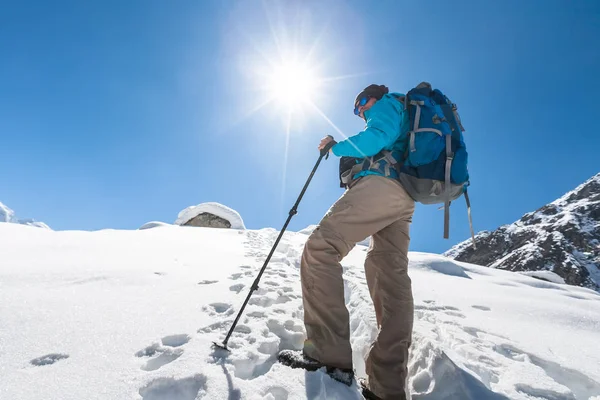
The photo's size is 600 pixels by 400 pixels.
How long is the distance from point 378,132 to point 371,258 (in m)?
1.24

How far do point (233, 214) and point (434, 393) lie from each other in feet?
95.2

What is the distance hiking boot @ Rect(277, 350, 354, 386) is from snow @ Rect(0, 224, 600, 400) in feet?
0.22

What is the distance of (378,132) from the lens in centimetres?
261

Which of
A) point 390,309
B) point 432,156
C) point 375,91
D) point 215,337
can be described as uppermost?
point 375,91

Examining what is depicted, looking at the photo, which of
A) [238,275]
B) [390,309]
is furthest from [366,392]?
A: [238,275]

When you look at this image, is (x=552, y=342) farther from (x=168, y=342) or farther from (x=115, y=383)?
(x=115, y=383)

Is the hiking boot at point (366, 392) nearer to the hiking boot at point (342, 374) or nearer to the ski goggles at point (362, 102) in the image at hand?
the hiking boot at point (342, 374)

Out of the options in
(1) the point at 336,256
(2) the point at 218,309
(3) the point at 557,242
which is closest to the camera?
(1) the point at 336,256

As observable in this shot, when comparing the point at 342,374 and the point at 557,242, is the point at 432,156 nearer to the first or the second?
the point at 342,374

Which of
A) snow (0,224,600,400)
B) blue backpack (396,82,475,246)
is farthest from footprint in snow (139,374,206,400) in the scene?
blue backpack (396,82,475,246)

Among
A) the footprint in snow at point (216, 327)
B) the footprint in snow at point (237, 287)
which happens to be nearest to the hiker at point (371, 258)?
the footprint in snow at point (216, 327)

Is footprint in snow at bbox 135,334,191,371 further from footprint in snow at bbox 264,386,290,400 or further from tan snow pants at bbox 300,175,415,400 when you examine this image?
tan snow pants at bbox 300,175,415,400

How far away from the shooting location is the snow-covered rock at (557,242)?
8956 centimetres

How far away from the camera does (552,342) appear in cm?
334
